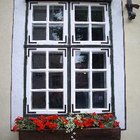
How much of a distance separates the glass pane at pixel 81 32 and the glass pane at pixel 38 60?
1.72 feet

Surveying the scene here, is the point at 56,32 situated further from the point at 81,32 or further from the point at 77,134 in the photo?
the point at 77,134

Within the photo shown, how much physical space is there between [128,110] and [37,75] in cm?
128

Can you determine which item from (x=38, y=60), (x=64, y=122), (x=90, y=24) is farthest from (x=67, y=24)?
(x=64, y=122)

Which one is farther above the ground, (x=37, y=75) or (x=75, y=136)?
(x=37, y=75)

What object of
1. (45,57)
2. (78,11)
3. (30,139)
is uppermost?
(78,11)

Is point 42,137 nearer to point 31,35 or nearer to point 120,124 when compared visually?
point 120,124

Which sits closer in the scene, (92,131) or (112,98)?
(92,131)

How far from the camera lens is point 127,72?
167 inches

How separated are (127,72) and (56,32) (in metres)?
1.09

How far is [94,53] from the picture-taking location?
4293 mm

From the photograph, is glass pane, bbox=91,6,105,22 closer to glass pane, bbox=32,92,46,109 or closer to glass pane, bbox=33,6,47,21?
glass pane, bbox=33,6,47,21

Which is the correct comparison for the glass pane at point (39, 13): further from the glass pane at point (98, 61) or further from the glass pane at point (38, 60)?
the glass pane at point (98, 61)

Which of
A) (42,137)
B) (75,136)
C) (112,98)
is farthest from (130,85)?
(42,137)

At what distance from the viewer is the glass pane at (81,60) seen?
426 cm
